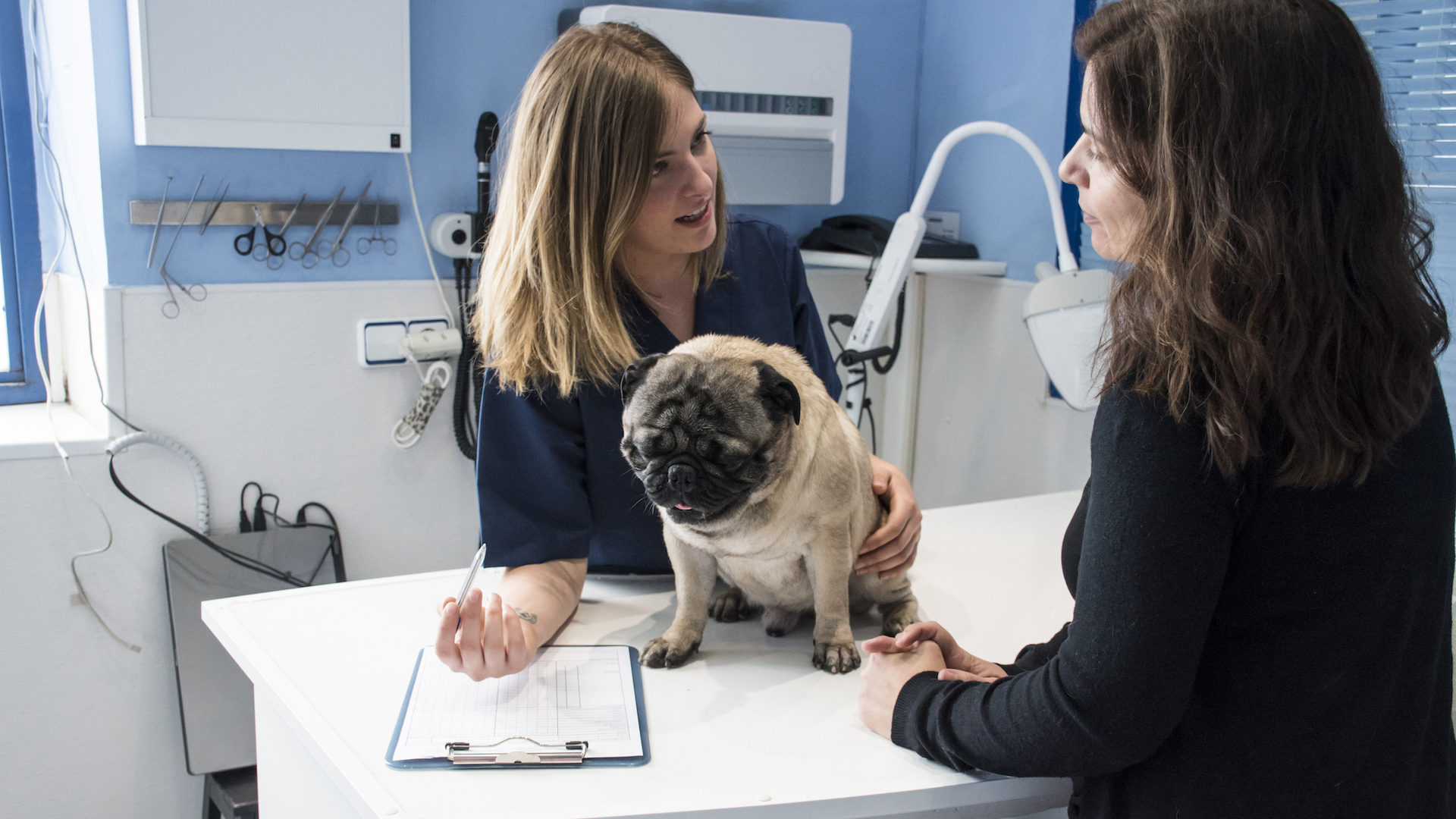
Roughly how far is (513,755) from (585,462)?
47 cm

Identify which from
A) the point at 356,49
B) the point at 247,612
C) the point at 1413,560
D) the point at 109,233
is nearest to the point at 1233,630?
the point at 1413,560

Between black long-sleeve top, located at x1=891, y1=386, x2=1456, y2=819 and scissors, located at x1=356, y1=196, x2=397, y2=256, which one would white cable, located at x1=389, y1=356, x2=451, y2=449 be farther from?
black long-sleeve top, located at x1=891, y1=386, x2=1456, y2=819

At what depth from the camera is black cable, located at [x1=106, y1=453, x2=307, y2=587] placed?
7.06 ft

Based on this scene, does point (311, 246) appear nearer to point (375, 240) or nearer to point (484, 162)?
point (375, 240)

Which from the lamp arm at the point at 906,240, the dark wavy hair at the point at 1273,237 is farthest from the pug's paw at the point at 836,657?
the lamp arm at the point at 906,240

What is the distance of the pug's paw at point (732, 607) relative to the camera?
51.4 inches

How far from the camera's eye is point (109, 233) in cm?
209

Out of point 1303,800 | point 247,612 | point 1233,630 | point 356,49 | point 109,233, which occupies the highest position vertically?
point 356,49

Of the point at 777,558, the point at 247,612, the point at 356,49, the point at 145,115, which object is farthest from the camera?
the point at 356,49

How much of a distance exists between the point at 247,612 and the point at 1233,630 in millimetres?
1139

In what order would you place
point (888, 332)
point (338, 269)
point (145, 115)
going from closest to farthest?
1. point (145, 115)
2. point (338, 269)
3. point (888, 332)

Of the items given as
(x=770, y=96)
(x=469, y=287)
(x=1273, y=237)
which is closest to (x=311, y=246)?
(x=469, y=287)

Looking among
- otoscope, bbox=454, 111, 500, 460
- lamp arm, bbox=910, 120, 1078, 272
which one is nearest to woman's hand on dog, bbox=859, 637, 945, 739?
lamp arm, bbox=910, 120, 1078, 272

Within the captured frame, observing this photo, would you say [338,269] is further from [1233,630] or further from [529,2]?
[1233,630]
